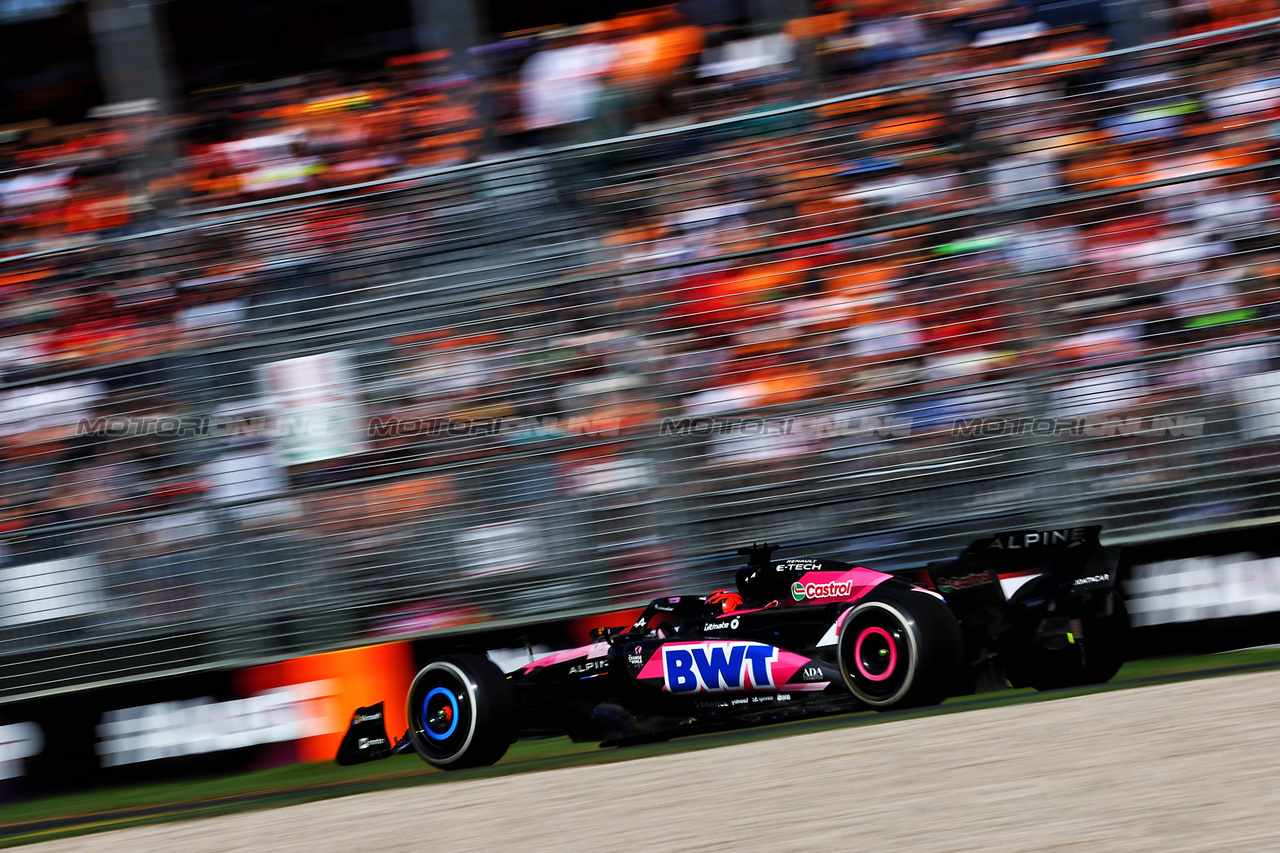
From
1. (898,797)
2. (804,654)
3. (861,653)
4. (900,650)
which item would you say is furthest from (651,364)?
(898,797)

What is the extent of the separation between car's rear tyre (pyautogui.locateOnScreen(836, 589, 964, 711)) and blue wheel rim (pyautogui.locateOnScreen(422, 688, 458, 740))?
149cm

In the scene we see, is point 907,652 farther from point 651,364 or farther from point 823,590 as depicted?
point 651,364

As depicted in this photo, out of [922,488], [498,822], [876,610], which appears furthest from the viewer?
[922,488]

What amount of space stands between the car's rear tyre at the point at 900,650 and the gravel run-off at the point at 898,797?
13 centimetres

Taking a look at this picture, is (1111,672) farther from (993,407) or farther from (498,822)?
(498,822)

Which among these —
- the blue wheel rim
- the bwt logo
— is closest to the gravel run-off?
the bwt logo

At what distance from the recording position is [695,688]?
15.3ft

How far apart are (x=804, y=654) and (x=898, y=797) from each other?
1065mm

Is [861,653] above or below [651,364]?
below

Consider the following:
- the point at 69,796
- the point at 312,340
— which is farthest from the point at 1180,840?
the point at 69,796

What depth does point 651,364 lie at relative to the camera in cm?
610

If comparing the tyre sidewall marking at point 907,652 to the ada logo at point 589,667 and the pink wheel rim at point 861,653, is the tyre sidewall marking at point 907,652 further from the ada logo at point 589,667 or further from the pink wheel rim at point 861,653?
the ada logo at point 589,667

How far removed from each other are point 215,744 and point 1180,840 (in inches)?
175

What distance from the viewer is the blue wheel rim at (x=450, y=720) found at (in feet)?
16.4
